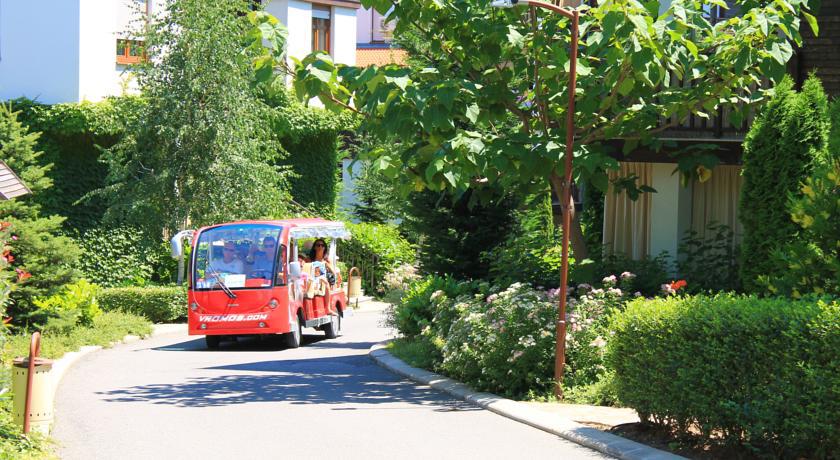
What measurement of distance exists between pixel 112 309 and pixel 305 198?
12.4 metres

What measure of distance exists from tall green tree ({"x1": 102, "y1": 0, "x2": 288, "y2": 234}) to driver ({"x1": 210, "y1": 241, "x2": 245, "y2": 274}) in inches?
214

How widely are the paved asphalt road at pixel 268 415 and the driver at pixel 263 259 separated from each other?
268 cm

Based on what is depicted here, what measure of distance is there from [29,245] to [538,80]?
10596 millimetres

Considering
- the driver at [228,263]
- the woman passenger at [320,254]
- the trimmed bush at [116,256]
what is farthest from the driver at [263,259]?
the trimmed bush at [116,256]

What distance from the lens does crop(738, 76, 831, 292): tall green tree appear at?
614 inches

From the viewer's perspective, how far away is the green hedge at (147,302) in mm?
28750

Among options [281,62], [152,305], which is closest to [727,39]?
[281,62]

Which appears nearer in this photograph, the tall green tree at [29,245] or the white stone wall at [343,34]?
the tall green tree at [29,245]

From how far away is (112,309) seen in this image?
94.5 feet

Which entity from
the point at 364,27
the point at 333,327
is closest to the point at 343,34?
the point at 333,327

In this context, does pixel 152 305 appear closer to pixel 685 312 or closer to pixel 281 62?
pixel 281 62

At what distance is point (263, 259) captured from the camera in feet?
78.4

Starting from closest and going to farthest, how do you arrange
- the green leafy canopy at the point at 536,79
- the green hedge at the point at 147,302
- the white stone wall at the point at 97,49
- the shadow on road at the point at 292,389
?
the green leafy canopy at the point at 536,79
the shadow on road at the point at 292,389
the green hedge at the point at 147,302
the white stone wall at the point at 97,49

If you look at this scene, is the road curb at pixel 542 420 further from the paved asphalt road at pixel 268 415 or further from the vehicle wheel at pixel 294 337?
the vehicle wheel at pixel 294 337
